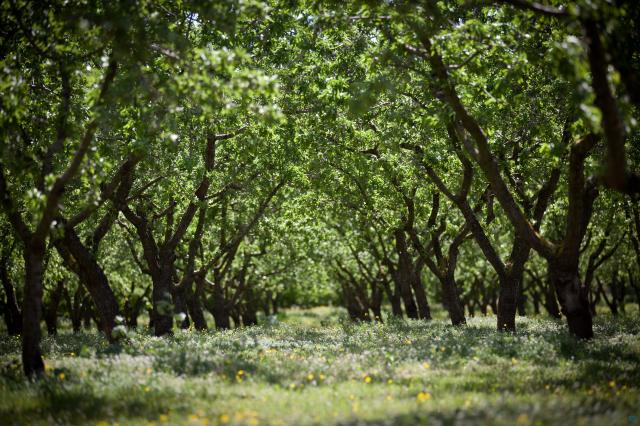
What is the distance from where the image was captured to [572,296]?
537 inches

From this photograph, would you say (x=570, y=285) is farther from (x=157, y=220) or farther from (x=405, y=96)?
(x=157, y=220)

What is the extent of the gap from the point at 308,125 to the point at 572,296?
8.79 metres

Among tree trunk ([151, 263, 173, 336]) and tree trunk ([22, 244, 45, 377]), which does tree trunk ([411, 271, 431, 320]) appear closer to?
tree trunk ([151, 263, 173, 336])

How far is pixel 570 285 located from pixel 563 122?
16.0ft

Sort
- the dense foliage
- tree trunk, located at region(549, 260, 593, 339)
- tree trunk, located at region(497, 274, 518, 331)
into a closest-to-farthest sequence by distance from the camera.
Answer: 1. the dense foliage
2. tree trunk, located at region(549, 260, 593, 339)
3. tree trunk, located at region(497, 274, 518, 331)

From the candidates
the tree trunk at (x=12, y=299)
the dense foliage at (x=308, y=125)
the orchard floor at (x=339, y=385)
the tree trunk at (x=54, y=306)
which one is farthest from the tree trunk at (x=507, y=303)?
the tree trunk at (x=54, y=306)

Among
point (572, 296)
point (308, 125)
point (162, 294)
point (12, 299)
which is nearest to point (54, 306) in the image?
point (12, 299)

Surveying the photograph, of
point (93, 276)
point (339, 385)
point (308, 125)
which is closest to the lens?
point (339, 385)

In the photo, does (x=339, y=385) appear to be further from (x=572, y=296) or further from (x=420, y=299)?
(x=420, y=299)

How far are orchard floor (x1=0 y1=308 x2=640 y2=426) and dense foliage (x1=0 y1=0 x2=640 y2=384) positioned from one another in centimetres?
177

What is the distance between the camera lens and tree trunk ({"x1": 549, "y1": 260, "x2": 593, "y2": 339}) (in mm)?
13375

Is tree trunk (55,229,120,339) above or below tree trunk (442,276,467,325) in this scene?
above

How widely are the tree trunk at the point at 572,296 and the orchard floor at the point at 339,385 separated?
698mm

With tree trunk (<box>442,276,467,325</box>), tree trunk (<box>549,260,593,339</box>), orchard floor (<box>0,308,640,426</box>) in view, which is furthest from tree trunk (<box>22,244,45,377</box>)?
tree trunk (<box>442,276,467,325</box>)
